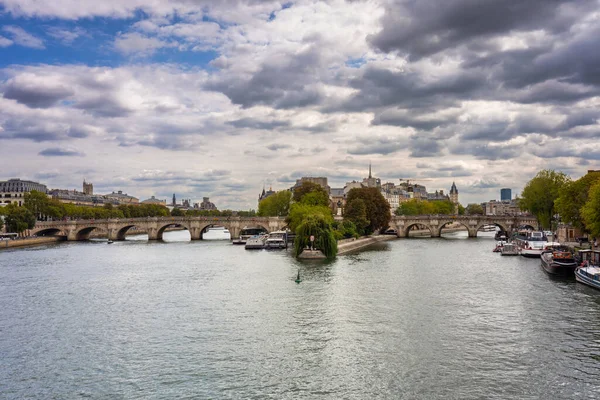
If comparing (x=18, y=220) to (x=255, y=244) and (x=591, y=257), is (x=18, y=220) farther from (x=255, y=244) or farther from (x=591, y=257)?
(x=591, y=257)

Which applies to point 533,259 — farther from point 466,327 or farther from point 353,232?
point 466,327

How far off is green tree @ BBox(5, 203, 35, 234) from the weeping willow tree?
61.2m

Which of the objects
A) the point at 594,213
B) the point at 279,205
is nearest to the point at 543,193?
the point at 594,213

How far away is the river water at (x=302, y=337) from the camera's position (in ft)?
59.5

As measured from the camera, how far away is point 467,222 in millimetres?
105812

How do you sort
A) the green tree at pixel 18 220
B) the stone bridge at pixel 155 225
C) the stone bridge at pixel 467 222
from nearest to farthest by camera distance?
the green tree at pixel 18 220, the stone bridge at pixel 467 222, the stone bridge at pixel 155 225

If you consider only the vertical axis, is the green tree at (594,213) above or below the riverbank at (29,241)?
above

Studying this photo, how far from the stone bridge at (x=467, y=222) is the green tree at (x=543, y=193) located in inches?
522

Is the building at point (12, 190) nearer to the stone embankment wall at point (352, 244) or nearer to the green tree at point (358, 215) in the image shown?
the green tree at point (358, 215)

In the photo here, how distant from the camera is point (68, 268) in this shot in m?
51.4

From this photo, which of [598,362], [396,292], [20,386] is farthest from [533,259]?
[20,386]

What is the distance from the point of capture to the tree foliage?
307 ft

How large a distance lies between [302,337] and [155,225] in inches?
3356

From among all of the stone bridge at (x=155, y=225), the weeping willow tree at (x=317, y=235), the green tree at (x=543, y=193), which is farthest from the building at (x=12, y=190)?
the green tree at (x=543, y=193)
